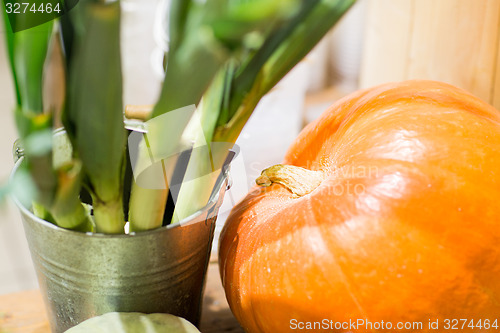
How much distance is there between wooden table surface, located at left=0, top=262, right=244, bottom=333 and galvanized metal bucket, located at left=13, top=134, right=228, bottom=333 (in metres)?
0.08

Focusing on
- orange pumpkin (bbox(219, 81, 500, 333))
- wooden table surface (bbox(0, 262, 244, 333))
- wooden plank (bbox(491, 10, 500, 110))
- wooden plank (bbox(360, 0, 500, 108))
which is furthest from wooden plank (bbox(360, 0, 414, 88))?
wooden table surface (bbox(0, 262, 244, 333))

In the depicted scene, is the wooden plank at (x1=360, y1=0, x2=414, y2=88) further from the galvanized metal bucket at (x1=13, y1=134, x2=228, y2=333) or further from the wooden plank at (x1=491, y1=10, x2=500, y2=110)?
the galvanized metal bucket at (x1=13, y1=134, x2=228, y2=333)

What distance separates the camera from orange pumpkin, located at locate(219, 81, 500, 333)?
1.25 ft

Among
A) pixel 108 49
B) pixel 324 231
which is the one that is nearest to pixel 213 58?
pixel 108 49

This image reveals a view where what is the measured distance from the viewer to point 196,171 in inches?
15.8

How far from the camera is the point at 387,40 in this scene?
832 mm

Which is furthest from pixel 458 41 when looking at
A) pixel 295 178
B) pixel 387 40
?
pixel 295 178

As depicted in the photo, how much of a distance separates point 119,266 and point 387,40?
611mm

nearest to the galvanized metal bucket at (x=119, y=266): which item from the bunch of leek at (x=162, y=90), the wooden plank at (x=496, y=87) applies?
the bunch of leek at (x=162, y=90)

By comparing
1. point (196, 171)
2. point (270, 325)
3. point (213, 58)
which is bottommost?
point (270, 325)

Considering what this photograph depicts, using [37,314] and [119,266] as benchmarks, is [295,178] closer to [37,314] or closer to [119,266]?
[119,266]

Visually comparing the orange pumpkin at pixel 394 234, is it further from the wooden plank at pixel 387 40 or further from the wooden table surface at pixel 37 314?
the wooden plank at pixel 387 40

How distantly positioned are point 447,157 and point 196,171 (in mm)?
196

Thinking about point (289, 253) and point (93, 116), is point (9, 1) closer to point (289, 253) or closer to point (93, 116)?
point (93, 116)
